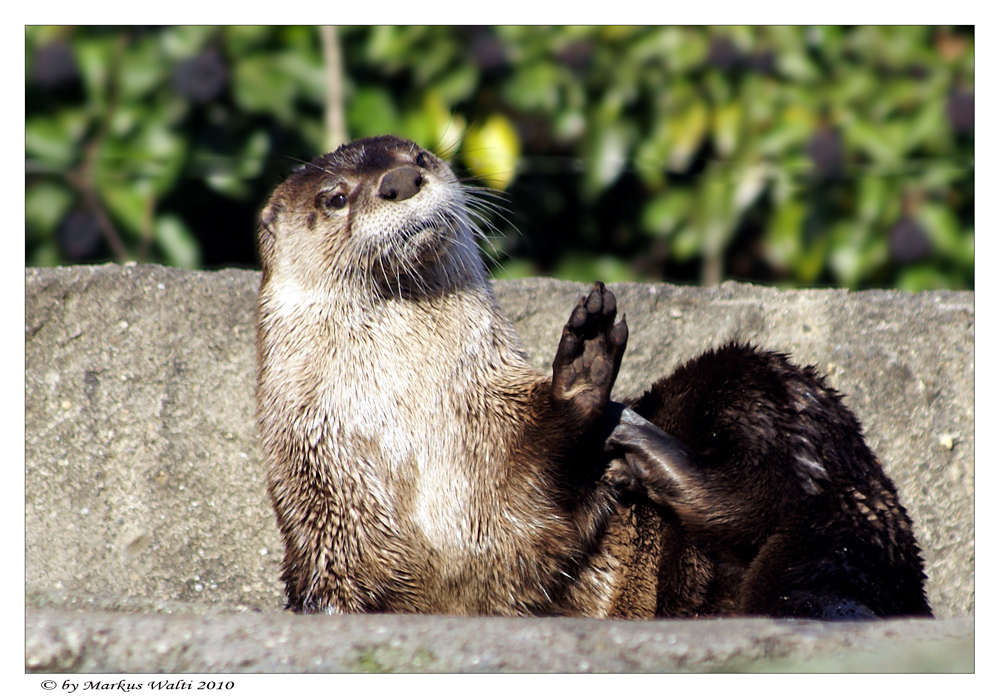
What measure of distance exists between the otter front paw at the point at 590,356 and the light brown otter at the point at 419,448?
0.07ft

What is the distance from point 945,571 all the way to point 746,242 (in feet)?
3.87

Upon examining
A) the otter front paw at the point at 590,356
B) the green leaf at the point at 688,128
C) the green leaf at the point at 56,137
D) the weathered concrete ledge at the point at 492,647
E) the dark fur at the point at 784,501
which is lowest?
the weathered concrete ledge at the point at 492,647

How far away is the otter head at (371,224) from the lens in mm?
2350

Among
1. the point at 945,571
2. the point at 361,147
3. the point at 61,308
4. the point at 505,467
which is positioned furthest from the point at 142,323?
the point at 945,571

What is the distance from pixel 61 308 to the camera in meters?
3.28

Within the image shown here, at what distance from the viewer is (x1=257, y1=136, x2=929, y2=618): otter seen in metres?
2.27

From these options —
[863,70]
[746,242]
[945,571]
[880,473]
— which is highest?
[863,70]

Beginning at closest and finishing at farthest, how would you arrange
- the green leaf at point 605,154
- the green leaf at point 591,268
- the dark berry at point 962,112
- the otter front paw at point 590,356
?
1. the otter front paw at point 590,356
2. the dark berry at point 962,112
3. the green leaf at point 605,154
4. the green leaf at point 591,268

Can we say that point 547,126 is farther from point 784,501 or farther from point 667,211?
point 784,501

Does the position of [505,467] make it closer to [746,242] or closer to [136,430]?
[136,430]

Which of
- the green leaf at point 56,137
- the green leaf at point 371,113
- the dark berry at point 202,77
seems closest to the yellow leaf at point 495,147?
the green leaf at point 371,113

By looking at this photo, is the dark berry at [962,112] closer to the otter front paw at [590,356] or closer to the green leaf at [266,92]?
the otter front paw at [590,356]

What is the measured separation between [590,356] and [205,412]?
4.90 feet

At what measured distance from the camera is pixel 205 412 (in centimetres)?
329
